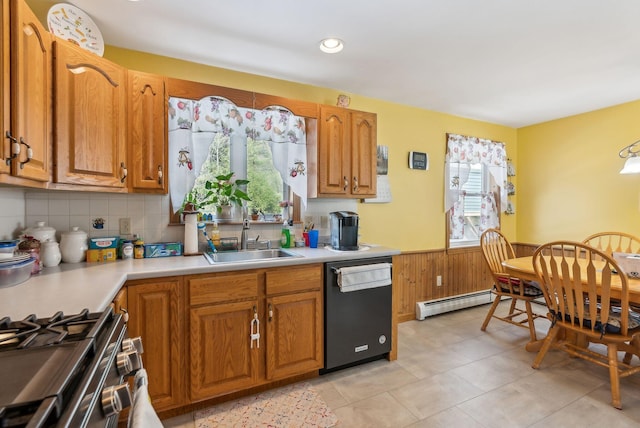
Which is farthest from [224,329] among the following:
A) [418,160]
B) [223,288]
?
[418,160]

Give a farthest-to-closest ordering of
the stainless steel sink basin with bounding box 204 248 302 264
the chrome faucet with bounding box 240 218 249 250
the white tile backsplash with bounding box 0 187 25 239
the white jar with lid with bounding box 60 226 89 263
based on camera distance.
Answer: the chrome faucet with bounding box 240 218 249 250
the stainless steel sink basin with bounding box 204 248 302 264
the white jar with lid with bounding box 60 226 89 263
the white tile backsplash with bounding box 0 187 25 239

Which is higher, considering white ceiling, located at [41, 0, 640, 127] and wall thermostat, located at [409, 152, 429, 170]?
white ceiling, located at [41, 0, 640, 127]

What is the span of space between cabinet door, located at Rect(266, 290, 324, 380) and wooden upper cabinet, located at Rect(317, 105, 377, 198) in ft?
2.98

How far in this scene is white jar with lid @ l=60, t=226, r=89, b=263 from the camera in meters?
1.88

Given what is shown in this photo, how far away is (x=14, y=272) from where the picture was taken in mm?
1363

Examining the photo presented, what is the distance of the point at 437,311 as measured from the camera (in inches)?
137

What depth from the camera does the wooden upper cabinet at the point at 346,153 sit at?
2.53 meters

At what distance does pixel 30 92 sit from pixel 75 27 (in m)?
0.71

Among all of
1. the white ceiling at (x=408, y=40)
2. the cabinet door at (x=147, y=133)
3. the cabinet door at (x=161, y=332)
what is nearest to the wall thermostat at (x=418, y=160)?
the white ceiling at (x=408, y=40)

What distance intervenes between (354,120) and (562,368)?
2.54 metres

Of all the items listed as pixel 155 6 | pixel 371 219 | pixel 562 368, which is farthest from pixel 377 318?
pixel 155 6

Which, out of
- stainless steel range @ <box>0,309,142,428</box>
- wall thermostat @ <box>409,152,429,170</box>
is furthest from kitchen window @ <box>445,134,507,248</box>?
stainless steel range @ <box>0,309,142,428</box>

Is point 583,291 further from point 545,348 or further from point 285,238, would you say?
point 285,238

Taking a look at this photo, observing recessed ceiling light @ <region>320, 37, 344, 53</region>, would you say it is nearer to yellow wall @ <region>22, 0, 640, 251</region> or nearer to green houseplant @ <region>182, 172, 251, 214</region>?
yellow wall @ <region>22, 0, 640, 251</region>
